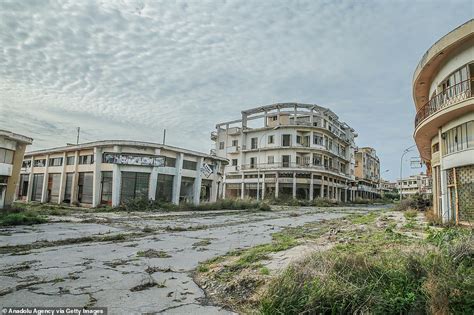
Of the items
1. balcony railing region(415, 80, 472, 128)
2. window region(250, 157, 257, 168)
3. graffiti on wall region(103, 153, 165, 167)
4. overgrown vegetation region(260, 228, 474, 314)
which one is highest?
window region(250, 157, 257, 168)

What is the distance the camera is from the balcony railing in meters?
13.9

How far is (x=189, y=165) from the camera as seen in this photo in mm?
32812

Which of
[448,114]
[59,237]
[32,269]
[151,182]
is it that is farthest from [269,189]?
[32,269]

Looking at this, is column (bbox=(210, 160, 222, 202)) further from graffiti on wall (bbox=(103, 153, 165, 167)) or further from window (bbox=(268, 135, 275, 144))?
window (bbox=(268, 135, 275, 144))

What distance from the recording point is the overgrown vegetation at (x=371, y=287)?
4113mm

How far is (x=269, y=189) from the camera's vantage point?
171ft

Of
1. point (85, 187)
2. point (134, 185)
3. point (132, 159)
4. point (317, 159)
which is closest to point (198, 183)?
point (134, 185)

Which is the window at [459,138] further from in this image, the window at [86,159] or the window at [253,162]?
the window at [253,162]

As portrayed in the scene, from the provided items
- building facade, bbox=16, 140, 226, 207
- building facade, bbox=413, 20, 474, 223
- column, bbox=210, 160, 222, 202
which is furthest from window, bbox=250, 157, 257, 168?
building facade, bbox=413, 20, 474, 223

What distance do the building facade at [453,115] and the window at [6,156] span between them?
24334mm

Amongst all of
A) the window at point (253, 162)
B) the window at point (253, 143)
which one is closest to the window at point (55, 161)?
the window at point (253, 162)

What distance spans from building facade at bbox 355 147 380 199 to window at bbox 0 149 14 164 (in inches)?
2628

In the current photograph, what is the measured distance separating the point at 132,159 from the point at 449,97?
23207mm

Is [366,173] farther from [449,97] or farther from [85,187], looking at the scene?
[449,97]
